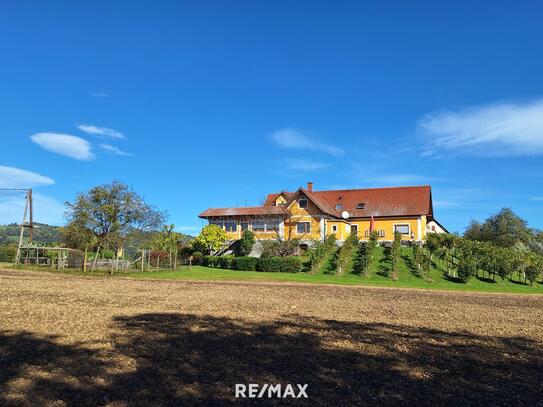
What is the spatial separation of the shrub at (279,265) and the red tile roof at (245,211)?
14.9 meters

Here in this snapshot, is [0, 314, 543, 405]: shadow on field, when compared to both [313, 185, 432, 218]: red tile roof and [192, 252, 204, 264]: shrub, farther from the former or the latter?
[313, 185, 432, 218]: red tile roof

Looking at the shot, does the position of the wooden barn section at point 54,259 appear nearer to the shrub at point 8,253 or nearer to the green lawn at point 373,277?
the shrub at point 8,253

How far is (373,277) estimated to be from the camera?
35625mm

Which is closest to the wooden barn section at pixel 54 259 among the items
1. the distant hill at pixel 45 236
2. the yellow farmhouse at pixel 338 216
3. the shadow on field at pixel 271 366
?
the distant hill at pixel 45 236

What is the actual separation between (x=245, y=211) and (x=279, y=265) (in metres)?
17.5

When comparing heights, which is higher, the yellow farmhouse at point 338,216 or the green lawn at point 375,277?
the yellow farmhouse at point 338,216

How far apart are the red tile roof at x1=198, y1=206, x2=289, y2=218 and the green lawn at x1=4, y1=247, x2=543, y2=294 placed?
12242 millimetres

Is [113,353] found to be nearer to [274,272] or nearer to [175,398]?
[175,398]

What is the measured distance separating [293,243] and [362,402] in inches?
1615

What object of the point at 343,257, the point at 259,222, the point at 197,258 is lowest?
the point at 197,258

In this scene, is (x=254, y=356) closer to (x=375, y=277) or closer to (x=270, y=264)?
(x=375, y=277)

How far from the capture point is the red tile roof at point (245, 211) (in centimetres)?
5372

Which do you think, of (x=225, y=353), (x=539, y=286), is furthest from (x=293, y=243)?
(x=225, y=353)

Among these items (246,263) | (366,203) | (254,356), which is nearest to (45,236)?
(246,263)
